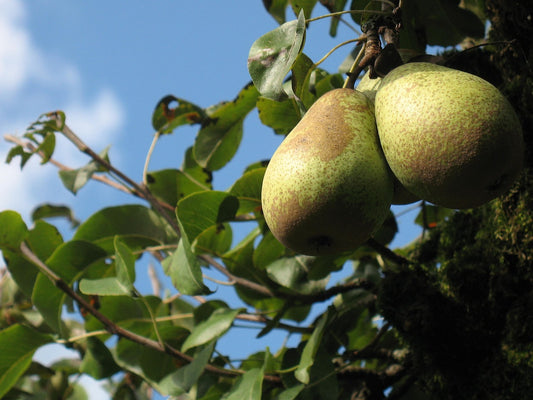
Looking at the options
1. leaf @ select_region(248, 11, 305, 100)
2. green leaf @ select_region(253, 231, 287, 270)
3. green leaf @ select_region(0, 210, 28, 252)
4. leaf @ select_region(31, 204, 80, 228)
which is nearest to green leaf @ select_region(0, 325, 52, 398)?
green leaf @ select_region(0, 210, 28, 252)

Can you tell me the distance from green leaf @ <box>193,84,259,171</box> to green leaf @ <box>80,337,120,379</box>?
644mm

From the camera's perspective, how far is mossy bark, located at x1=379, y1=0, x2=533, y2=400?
1.41 m

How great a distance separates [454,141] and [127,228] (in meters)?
1.36

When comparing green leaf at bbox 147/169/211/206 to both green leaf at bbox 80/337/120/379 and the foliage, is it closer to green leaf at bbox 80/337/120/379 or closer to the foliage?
the foliage

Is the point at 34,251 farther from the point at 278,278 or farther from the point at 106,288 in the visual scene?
the point at 278,278

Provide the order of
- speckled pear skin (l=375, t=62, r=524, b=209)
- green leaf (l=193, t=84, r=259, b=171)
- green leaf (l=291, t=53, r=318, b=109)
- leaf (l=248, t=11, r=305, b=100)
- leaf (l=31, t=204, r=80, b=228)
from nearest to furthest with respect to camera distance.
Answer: speckled pear skin (l=375, t=62, r=524, b=209)
leaf (l=248, t=11, r=305, b=100)
green leaf (l=291, t=53, r=318, b=109)
green leaf (l=193, t=84, r=259, b=171)
leaf (l=31, t=204, r=80, b=228)

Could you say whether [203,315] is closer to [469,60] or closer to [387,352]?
[387,352]

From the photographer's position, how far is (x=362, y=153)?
1.06m

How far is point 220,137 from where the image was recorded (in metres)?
2.01

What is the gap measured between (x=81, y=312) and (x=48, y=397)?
2.19 feet

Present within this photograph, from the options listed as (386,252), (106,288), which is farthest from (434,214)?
(106,288)

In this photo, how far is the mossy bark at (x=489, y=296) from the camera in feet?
4.62

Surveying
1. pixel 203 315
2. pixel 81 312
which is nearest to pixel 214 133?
pixel 203 315

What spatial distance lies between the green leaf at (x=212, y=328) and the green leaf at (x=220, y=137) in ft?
1.59
